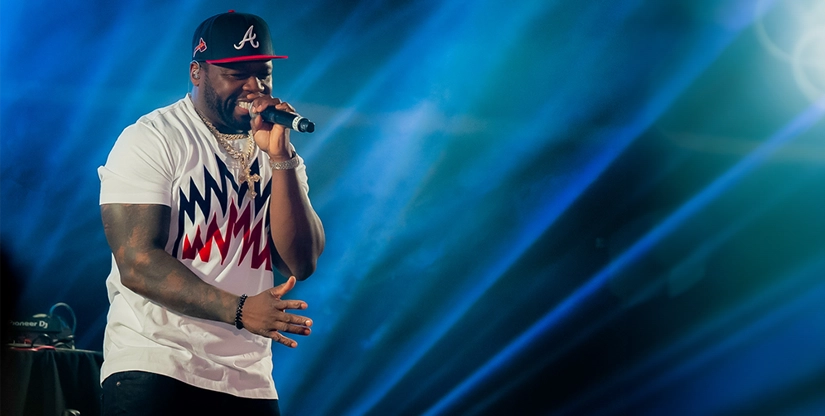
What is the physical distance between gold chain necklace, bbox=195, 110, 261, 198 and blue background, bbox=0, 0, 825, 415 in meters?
1.40

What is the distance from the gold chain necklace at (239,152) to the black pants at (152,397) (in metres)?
0.50

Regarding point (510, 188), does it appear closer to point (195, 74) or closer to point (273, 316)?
point (195, 74)

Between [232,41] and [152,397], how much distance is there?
2.96ft

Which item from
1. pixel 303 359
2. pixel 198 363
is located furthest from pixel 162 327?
pixel 303 359

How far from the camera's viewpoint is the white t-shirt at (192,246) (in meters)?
1.75

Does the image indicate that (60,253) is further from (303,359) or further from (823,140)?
(823,140)

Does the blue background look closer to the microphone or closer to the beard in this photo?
the beard

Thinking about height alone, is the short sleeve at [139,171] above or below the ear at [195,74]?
below

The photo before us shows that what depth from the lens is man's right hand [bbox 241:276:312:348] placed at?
1.59 meters

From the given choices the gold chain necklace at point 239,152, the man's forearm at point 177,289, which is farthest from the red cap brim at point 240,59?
the man's forearm at point 177,289

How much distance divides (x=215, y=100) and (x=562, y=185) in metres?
2.17

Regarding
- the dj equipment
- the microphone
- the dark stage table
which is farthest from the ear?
the dj equipment

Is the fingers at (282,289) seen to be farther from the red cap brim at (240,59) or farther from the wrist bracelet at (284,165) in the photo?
the red cap brim at (240,59)

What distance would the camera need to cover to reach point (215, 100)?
6.71 feet
